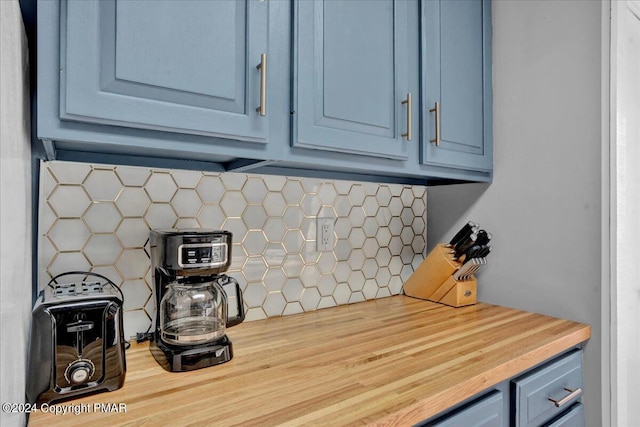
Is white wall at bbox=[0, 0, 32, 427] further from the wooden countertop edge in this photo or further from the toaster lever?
the wooden countertop edge

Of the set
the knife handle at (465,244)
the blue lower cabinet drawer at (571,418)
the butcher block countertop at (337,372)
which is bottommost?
the blue lower cabinet drawer at (571,418)

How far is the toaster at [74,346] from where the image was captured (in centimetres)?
76

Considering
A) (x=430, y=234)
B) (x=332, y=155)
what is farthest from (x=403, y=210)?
(x=332, y=155)

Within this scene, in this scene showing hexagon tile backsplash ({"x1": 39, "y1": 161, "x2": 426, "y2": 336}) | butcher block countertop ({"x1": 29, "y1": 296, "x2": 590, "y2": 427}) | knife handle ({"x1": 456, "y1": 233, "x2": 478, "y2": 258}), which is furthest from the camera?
knife handle ({"x1": 456, "y1": 233, "x2": 478, "y2": 258})

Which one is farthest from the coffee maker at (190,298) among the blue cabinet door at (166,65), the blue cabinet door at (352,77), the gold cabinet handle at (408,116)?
the gold cabinet handle at (408,116)

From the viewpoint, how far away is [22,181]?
0.71 metres

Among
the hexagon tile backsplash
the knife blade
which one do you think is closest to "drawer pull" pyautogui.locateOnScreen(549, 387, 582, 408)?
the knife blade

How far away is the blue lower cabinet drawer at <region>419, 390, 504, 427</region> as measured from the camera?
896 millimetres

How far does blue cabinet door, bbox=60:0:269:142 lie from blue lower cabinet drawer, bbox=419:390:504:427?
80 cm

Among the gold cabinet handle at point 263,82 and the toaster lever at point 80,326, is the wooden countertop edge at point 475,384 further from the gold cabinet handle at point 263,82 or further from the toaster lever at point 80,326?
the gold cabinet handle at point 263,82

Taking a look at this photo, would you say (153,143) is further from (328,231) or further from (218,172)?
(328,231)

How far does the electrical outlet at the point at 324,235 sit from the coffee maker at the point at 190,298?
0.49m

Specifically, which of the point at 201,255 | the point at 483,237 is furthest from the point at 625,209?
the point at 201,255

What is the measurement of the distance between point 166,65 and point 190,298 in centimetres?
59
